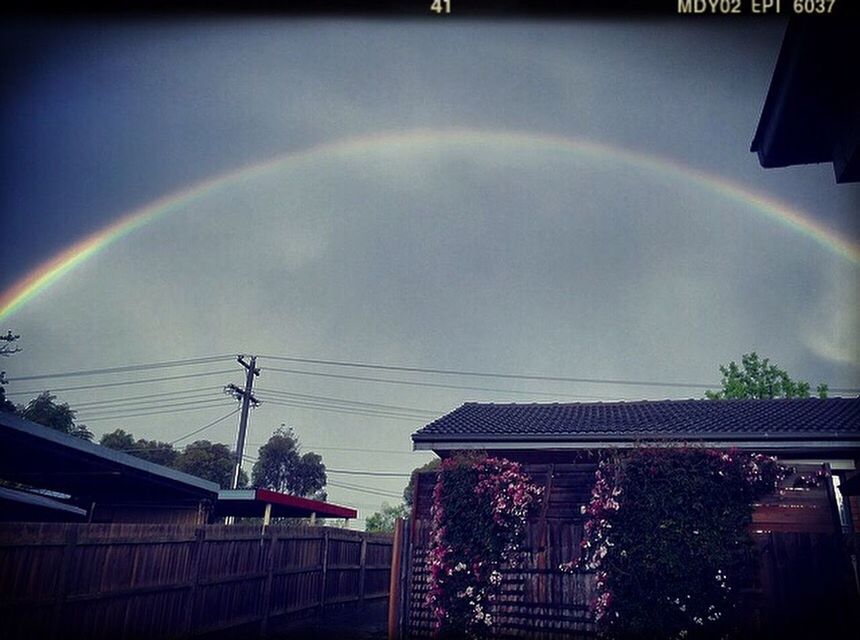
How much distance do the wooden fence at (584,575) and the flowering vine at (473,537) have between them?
22cm

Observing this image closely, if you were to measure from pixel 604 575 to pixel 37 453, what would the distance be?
32.3 ft

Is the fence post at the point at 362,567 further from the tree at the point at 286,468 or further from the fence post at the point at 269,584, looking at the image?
the tree at the point at 286,468

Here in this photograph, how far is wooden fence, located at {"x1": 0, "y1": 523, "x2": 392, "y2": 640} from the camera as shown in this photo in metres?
6.07

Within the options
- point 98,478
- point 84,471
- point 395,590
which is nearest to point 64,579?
point 395,590

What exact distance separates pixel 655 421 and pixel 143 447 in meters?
47.8

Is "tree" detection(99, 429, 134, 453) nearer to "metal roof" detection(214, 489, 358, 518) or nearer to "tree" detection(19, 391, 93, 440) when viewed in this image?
"tree" detection(19, 391, 93, 440)

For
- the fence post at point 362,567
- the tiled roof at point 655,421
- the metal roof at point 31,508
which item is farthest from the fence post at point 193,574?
the fence post at point 362,567

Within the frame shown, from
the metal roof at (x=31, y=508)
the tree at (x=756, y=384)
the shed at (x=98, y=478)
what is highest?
the tree at (x=756, y=384)

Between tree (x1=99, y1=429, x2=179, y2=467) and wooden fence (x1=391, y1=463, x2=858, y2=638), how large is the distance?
146 feet

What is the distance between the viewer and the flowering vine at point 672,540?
6590 millimetres

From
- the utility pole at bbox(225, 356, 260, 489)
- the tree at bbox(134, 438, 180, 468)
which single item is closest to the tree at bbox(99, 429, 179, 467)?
the tree at bbox(134, 438, 180, 468)

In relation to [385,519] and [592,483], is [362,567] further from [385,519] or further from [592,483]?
[385,519]

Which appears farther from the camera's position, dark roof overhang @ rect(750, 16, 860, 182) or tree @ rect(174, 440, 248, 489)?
tree @ rect(174, 440, 248, 489)

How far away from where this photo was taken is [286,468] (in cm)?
5116
